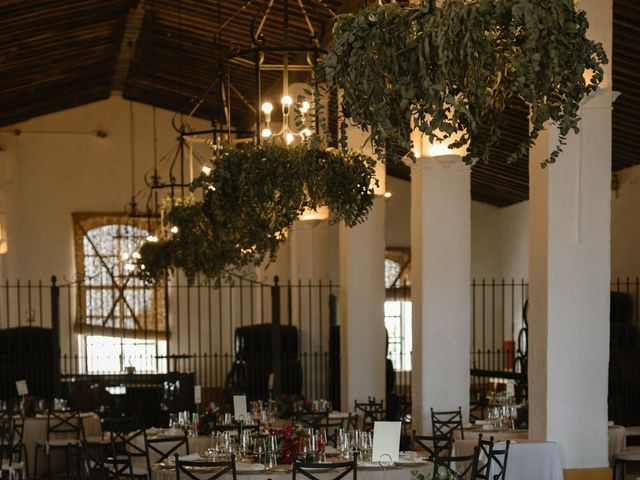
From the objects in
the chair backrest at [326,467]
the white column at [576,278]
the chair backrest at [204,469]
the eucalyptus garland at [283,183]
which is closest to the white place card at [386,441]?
the chair backrest at [326,467]

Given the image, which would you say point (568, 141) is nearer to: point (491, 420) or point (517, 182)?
point (491, 420)

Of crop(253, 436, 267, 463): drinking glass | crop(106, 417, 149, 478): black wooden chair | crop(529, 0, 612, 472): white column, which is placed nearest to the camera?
crop(529, 0, 612, 472): white column

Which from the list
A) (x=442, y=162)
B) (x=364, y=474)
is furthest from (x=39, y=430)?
(x=364, y=474)

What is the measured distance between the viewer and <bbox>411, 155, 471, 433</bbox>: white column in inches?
449

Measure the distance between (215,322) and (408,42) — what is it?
18.8 meters

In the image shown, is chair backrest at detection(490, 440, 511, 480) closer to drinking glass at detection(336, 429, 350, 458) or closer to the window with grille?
drinking glass at detection(336, 429, 350, 458)

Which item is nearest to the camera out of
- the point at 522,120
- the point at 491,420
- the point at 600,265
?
the point at 600,265

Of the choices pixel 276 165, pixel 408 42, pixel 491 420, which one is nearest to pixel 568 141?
pixel 276 165

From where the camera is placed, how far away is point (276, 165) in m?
7.90

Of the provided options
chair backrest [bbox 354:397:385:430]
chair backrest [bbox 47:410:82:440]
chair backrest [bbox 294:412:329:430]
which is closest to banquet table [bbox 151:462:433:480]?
chair backrest [bbox 294:412:329:430]

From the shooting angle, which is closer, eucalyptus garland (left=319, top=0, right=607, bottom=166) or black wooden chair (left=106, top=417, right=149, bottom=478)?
eucalyptus garland (left=319, top=0, right=607, bottom=166)

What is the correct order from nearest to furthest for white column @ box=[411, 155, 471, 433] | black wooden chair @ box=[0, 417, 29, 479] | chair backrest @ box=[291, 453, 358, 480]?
chair backrest @ box=[291, 453, 358, 480] → black wooden chair @ box=[0, 417, 29, 479] → white column @ box=[411, 155, 471, 433]

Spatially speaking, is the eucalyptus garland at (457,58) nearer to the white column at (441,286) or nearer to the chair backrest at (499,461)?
the chair backrest at (499,461)

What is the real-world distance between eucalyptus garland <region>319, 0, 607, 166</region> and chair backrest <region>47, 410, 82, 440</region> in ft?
30.3
